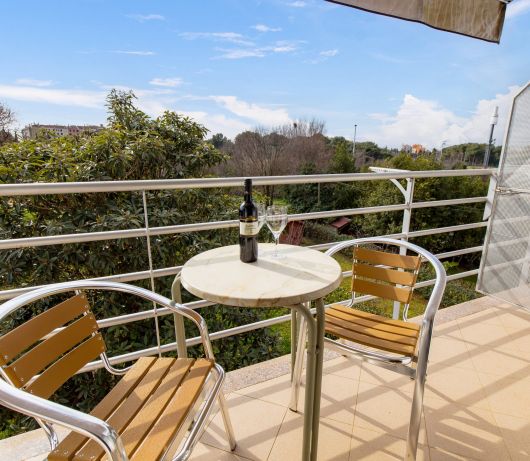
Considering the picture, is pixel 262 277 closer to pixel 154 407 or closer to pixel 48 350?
pixel 154 407

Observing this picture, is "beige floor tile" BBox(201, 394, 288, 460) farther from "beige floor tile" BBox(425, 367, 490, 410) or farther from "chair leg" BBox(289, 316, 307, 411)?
"beige floor tile" BBox(425, 367, 490, 410)

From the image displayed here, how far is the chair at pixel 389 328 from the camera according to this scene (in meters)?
1.27

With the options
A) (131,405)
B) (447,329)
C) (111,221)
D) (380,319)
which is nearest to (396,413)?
(380,319)

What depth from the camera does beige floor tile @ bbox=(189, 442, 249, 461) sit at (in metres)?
1.46

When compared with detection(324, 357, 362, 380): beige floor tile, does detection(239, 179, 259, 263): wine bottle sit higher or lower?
higher

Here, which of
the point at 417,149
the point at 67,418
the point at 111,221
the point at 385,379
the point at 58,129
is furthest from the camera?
the point at 417,149

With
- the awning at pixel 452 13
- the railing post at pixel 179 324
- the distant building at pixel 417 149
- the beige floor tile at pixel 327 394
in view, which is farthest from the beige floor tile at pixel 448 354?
the distant building at pixel 417 149

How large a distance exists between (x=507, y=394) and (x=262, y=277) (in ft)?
5.41

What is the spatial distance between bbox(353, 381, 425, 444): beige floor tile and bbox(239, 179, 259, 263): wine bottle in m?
1.02

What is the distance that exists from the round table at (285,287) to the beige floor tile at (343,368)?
34.3 inches

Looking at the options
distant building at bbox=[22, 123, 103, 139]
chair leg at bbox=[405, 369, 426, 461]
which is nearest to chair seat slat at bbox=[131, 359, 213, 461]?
chair leg at bbox=[405, 369, 426, 461]

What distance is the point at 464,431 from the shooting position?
63.9 inches

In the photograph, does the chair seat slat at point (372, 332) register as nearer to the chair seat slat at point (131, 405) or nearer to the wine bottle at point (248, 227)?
the wine bottle at point (248, 227)

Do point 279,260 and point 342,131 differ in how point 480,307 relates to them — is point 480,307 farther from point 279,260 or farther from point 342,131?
point 342,131
